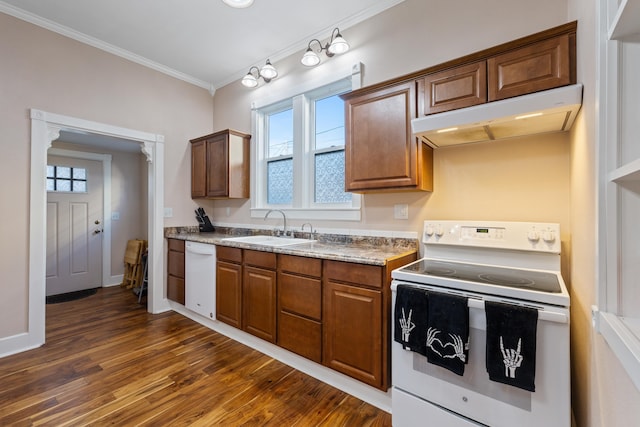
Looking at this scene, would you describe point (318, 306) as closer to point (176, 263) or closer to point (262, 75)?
point (176, 263)

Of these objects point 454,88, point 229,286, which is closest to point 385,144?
point 454,88

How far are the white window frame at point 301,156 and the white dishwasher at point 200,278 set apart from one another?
0.73 meters

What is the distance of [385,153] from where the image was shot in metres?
2.03

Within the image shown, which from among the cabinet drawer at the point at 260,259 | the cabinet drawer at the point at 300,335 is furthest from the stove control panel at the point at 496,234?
the cabinet drawer at the point at 260,259

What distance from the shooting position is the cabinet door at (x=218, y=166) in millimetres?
3292

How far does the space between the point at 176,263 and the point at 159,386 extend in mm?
1571

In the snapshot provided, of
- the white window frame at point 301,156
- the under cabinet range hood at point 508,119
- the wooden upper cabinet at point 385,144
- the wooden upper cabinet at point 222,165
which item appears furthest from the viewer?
Answer: the wooden upper cabinet at point 222,165

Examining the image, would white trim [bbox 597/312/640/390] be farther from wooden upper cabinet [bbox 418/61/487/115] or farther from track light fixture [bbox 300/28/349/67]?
track light fixture [bbox 300/28/349/67]

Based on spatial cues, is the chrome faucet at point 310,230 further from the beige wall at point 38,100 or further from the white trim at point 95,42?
the white trim at point 95,42

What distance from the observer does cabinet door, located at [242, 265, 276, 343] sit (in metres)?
2.28

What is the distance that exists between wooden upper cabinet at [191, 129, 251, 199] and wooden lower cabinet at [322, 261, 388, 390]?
1853mm

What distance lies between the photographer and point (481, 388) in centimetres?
131

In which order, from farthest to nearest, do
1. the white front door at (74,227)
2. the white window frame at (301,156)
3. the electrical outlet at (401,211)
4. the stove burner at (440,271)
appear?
the white front door at (74,227) < the white window frame at (301,156) < the electrical outlet at (401,211) < the stove burner at (440,271)

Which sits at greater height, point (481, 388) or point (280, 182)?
point (280, 182)
